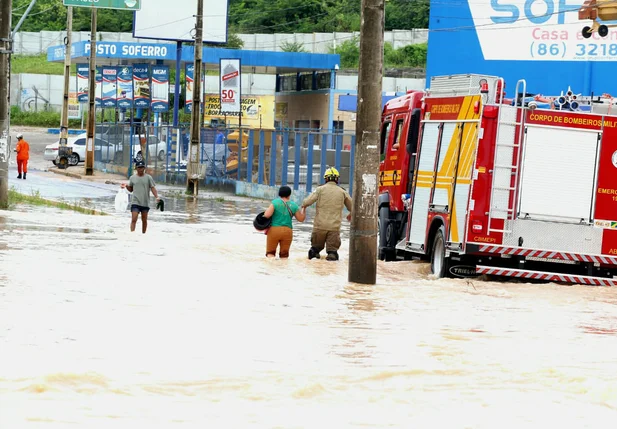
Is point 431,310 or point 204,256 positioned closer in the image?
point 431,310

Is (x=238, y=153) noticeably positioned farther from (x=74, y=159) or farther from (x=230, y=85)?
(x=74, y=159)

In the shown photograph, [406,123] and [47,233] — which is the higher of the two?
[406,123]

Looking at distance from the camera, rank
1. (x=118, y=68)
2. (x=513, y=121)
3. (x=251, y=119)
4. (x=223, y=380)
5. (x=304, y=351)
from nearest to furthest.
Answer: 1. (x=223, y=380)
2. (x=304, y=351)
3. (x=513, y=121)
4. (x=118, y=68)
5. (x=251, y=119)

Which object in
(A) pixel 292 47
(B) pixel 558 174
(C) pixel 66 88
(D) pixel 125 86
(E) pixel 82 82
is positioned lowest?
(B) pixel 558 174

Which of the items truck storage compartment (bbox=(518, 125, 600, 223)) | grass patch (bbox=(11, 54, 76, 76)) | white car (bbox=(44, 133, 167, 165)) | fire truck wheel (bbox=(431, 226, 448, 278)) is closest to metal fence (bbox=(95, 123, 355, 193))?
white car (bbox=(44, 133, 167, 165))

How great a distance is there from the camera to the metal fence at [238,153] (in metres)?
36.6

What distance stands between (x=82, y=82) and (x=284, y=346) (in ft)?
178

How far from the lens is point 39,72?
9400 centimetres

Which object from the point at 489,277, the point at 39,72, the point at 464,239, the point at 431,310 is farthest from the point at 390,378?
the point at 39,72

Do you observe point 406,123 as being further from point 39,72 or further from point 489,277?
point 39,72

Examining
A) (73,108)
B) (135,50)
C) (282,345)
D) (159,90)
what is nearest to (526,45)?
(159,90)

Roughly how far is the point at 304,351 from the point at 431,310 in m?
3.67

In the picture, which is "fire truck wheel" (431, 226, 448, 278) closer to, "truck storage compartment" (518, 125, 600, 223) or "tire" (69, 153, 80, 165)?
"truck storage compartment" (518, 125, 600, 223)

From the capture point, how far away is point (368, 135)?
14.9m
